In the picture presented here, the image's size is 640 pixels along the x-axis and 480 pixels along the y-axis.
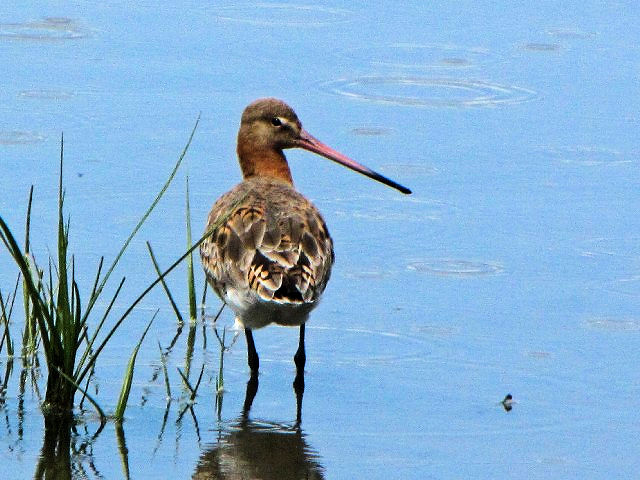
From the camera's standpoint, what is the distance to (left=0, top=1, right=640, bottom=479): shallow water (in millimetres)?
5832

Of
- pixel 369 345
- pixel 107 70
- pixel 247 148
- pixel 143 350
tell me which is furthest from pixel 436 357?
pixel 107 70

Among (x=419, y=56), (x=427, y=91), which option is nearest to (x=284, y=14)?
(x=419, y=56)

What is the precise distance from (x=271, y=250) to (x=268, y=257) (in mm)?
63

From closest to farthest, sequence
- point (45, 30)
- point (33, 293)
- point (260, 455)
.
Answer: point (33, 293)
point (260, 455)
point (45, 30)

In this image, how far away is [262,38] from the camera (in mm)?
10969

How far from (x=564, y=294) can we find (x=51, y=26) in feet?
16.9

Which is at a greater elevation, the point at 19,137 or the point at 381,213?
the point at 19,137

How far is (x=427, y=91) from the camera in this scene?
33.8ft

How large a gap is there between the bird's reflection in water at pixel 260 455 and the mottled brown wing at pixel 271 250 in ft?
→ 2.02

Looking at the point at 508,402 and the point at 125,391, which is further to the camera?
the point at 508,402

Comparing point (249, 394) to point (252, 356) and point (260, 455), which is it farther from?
point (260, 455)

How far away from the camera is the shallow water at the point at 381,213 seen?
19.1 feet

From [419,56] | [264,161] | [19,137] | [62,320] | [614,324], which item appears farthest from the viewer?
[419,56]

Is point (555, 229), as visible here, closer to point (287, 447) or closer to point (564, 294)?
point (564, 294)
